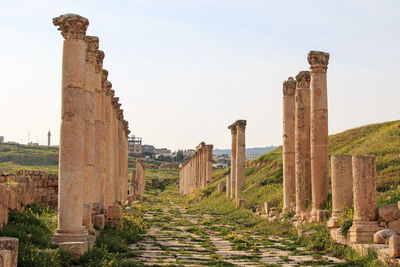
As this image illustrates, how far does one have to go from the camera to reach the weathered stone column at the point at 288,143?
24484 millimetres

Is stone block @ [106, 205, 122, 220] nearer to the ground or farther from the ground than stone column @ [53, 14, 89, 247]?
nearer to the ground

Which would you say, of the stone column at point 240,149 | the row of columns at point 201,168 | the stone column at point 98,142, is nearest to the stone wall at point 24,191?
the stone column at point 98,142

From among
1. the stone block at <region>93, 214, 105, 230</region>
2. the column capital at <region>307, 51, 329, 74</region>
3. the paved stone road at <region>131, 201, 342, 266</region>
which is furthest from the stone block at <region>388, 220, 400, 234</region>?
the stone block at <region>93, 214, 105, 230</region>

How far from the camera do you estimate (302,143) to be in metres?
22.7

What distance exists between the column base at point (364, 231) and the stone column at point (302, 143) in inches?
264

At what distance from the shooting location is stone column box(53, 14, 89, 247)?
1422 cm

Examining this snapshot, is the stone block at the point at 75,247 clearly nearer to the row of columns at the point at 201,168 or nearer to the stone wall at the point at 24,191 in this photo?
the stone wall at the point at 24,191

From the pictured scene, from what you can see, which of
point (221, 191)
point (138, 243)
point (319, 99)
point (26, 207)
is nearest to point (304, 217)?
point (319, 99)

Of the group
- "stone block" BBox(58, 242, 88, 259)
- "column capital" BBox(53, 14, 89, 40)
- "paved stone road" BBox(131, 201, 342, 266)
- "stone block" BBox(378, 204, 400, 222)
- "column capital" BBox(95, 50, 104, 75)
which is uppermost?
"column capital" BBox(95, 50, 104, 75)

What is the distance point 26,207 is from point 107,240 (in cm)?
395

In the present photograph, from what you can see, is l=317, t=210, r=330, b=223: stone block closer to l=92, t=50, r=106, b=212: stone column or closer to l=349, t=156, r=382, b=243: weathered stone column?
l=349, t=156, r=382, b=243: weathered stone column

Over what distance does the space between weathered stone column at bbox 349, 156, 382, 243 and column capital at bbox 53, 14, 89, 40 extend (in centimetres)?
858

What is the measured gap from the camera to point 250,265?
14070 mm

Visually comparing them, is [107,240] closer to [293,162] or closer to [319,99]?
[319,99]
